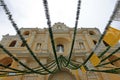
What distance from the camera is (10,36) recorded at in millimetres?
17766

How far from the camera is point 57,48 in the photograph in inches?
639

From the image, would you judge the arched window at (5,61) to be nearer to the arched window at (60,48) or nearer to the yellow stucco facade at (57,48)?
the yellow stucco facade at (57,48)

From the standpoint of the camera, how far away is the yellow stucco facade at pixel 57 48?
1121 centimetres

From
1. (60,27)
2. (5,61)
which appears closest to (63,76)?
(5,61)

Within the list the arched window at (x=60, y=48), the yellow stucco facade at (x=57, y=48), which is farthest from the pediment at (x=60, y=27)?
the arched window at (x=60, y=48)

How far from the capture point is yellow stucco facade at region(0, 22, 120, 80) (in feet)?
36.8

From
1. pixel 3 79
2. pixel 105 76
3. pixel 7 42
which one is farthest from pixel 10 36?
pixel 105 76

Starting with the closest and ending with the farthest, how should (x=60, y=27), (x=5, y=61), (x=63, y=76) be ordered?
(x=63, y=76)
(x=5, y=61)
(x=60, y=27)

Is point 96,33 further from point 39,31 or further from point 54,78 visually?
point 54,78

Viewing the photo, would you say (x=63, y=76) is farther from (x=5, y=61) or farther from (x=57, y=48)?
(x=5, y=61)

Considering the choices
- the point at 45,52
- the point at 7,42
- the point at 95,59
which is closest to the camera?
the point at 95,59

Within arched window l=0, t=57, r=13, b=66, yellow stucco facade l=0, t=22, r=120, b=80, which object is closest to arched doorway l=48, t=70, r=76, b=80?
yellow stucco facade l=0, t=22, r=120, b=80

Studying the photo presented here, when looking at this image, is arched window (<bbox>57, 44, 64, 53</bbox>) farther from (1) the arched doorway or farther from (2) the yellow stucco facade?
(1) the arched doorway

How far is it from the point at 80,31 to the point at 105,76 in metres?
8.12
